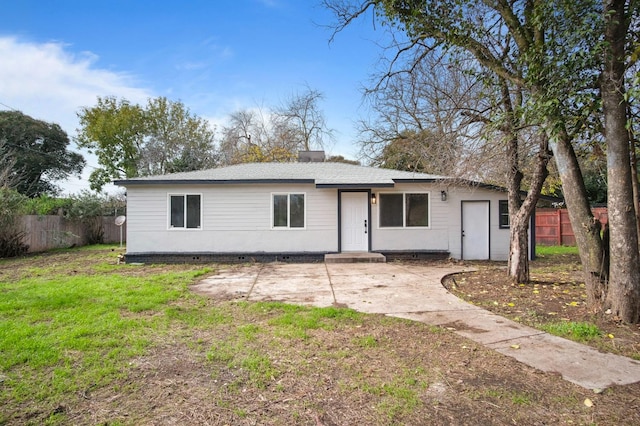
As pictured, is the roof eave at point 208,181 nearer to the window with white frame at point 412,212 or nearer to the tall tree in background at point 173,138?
the window with white frame at point 412,212

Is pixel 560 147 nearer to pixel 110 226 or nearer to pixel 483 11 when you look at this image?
pixel 483 11

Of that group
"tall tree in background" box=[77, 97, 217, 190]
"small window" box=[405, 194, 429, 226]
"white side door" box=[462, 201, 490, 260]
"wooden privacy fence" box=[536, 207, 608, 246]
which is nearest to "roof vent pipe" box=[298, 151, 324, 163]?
"small window" box=[405, 194, 429, 226]

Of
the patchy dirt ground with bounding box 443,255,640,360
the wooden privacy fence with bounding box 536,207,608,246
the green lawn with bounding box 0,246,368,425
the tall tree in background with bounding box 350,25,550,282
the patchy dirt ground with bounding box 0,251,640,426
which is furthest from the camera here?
the wooden privacy fence with bounding box 536,207,608,246

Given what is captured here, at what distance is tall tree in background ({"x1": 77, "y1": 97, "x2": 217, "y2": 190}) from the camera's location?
2477 centimetres

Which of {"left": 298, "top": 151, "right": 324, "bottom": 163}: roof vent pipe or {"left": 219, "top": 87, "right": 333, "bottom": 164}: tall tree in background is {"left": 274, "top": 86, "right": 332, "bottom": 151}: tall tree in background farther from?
{"left": 298, "top": 151, "right": 324, "bottom": 163}: roof vent pipe

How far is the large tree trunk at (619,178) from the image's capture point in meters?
3.81

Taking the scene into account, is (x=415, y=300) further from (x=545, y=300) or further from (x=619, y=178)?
(x=619, y=178)

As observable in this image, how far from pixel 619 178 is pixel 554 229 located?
14.1 metres

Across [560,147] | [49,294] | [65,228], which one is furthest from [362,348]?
[65,228]

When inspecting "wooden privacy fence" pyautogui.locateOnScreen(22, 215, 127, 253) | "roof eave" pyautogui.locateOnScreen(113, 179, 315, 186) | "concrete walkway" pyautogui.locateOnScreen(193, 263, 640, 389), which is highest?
"roof eave" pyautogui.locateOnScreen(113, 179, 315, 186)

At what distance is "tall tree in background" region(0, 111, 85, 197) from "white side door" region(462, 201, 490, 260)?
2702 centimetres

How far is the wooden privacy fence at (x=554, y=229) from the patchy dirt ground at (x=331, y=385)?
1387 cm

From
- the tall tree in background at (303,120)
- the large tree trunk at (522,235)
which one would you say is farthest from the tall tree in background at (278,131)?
the large tree trunk at (522,235)

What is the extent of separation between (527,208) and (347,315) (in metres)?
4.52
